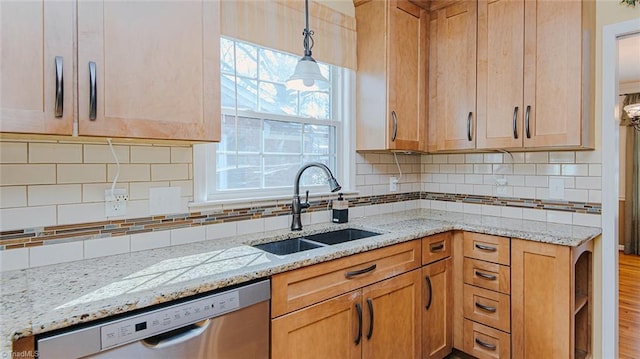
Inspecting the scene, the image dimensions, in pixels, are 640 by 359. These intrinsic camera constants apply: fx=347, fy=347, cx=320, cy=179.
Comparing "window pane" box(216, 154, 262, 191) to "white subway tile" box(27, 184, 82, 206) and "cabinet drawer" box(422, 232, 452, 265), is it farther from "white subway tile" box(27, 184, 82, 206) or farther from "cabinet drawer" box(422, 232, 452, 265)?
"cabinet drawer" box(422, 232, 452, 265)

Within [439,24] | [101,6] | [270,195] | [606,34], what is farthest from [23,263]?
[606,34]

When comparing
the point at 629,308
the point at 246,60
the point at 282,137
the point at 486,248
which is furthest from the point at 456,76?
the point at 629,308

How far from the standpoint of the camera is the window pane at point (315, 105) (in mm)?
2307

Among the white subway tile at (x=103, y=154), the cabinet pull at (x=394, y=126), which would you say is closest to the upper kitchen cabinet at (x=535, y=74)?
the cabinet pull at (x=394, y=126)

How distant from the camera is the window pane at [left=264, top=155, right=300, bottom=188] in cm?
212

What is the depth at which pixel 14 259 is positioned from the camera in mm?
1277

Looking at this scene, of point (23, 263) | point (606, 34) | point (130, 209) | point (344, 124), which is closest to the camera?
point (23, 263)

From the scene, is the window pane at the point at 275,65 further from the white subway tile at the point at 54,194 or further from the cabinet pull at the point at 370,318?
the cabinet pull at the point at 370,318

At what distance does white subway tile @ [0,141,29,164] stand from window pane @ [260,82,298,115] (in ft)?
3.73

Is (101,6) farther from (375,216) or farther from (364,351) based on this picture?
(375,216)

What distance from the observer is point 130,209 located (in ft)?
5.03

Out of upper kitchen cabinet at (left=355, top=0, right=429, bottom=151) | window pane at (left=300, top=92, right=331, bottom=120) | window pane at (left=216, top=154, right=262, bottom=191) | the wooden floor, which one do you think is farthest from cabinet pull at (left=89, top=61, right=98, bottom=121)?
the wooden floor

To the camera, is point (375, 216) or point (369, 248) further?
point (375, 216)

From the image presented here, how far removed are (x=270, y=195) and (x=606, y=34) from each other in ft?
7.26
